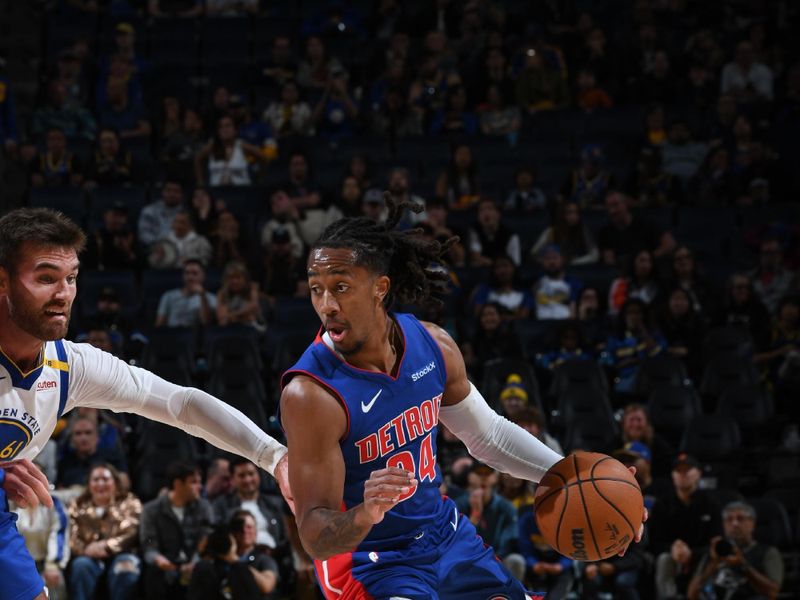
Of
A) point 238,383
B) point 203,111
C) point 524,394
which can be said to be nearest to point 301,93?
point 203,111

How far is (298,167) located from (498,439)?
8226 mm

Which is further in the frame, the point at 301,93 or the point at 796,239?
the point at 301,93

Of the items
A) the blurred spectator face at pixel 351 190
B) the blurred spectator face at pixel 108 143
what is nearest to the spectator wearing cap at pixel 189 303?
the blurred spectator face at pixel 351 190

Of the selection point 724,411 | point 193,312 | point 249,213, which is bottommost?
point 724,411

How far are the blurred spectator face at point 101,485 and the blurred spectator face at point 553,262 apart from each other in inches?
176

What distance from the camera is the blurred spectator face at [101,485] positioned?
9281mm

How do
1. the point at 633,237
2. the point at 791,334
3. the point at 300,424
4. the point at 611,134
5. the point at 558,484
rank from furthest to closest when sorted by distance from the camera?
the point at 611,134 < the point at 633,237 < the point at 791,334 < the point at 558,484 < the point at 300,424

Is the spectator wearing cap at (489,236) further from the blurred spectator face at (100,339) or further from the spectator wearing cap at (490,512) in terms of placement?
the blurred spectator face at (100,339)

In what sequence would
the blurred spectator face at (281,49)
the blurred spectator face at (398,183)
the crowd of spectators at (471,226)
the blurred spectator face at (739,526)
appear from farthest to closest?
1. the blurred spectator face at (281,49)
2. the blurred spectator face at (398,183)
3. the crowd of spectators at (471,226)
4. the blurred spectator face at (739,526)

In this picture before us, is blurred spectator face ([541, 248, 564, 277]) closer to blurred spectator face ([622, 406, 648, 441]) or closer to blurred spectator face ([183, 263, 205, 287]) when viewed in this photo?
blurred spectator face ([622, 406, 648, 441])

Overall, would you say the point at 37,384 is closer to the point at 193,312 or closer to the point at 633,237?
the point at 193,312

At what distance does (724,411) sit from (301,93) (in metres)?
6.12

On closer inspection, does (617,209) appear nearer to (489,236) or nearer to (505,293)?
(489,236)

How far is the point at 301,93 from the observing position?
13.9 metres
